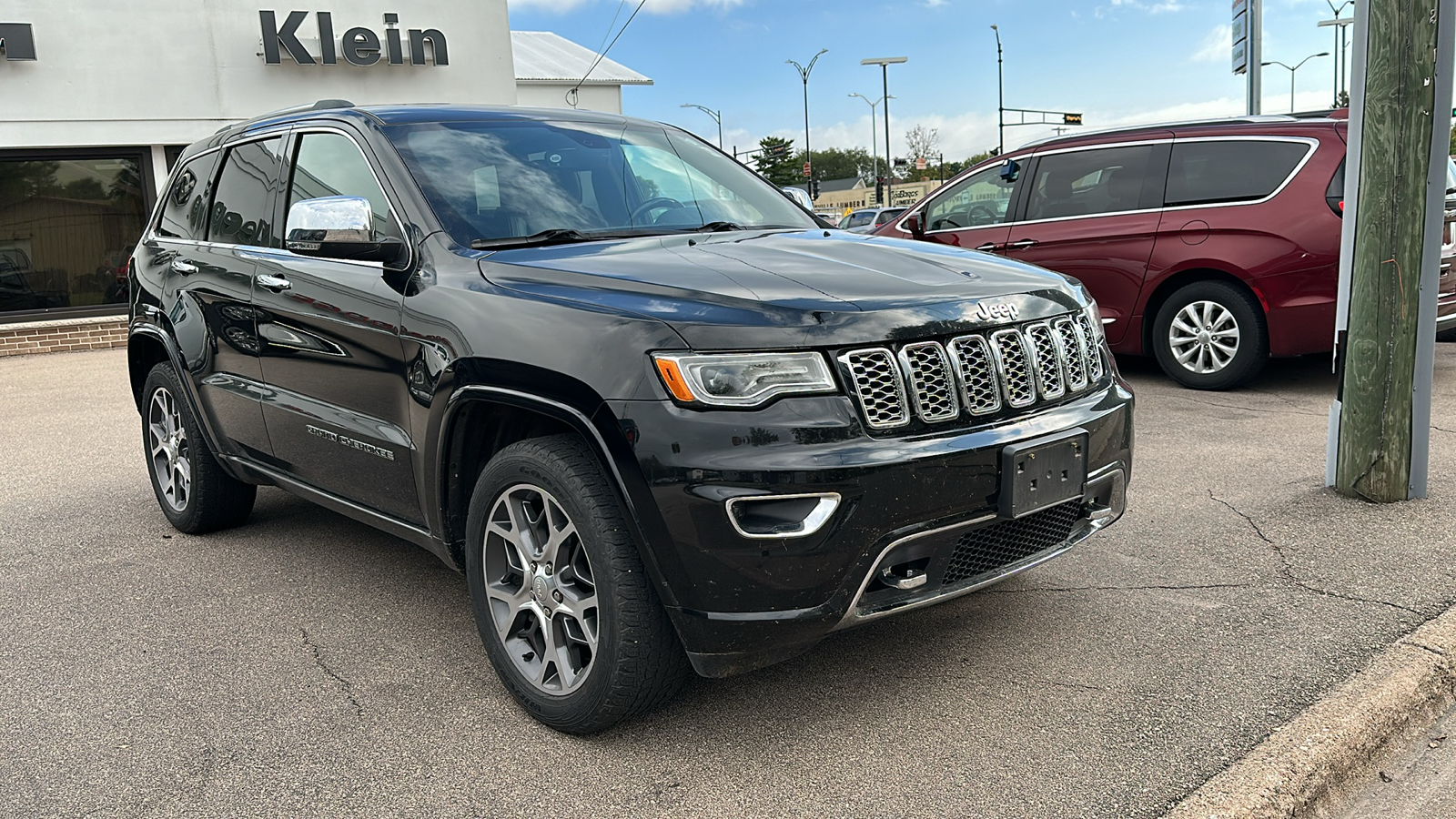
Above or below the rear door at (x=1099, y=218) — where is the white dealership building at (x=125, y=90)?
above

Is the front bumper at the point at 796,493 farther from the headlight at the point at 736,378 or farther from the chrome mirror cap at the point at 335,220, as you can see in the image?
the chrome mirror cap at the point at 335,220

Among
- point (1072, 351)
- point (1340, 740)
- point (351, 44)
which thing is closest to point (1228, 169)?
point (1072, 351)

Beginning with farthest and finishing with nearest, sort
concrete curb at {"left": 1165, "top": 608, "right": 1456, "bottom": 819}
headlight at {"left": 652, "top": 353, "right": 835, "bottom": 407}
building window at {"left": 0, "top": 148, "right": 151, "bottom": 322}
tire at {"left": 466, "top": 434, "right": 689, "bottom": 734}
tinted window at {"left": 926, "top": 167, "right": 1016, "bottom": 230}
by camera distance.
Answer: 1. building window at {"left": 0, "top": 148, "right": 151, "bottom": 322}
2. tinted window at {"left": 926, "top": 167, "right": 1016, "bottom": 230}
3. tire at {"left": 466, "top": 434, "right": 689, "bottom": 734}
4. headlight at {"left": 652, "top": 353, "right": 835, "bottom": 407}
5. concrete curb at {"left": 1165, "top": 608, "right": 1456, "bottom": 819}

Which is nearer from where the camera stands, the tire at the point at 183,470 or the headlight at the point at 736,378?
the headlight at the point at 736,378

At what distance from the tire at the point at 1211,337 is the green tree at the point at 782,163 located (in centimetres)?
8259

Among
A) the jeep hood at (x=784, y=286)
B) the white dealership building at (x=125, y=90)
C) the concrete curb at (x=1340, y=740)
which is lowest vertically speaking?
the concrete curb at (x=1340, y=740)

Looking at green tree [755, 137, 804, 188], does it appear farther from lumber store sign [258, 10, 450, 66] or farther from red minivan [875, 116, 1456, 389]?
red minivan [875, 116, 1456, 389]

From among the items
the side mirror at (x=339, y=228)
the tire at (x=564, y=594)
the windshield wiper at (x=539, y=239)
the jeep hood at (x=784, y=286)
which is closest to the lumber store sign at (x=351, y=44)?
the side mirror at (x=339, y=228)

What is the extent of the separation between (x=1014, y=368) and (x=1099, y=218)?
5.88 m

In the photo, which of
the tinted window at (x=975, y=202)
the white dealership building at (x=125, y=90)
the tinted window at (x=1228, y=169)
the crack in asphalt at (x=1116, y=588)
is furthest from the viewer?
the white dealership building at (x=125, y=90)

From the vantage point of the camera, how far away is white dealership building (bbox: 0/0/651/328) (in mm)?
13969

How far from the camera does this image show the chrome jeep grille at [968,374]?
8.92 feet

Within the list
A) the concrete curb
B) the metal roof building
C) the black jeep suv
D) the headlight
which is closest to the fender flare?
the black jeep suv

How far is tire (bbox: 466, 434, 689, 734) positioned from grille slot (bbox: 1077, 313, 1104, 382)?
1446 millimetres
